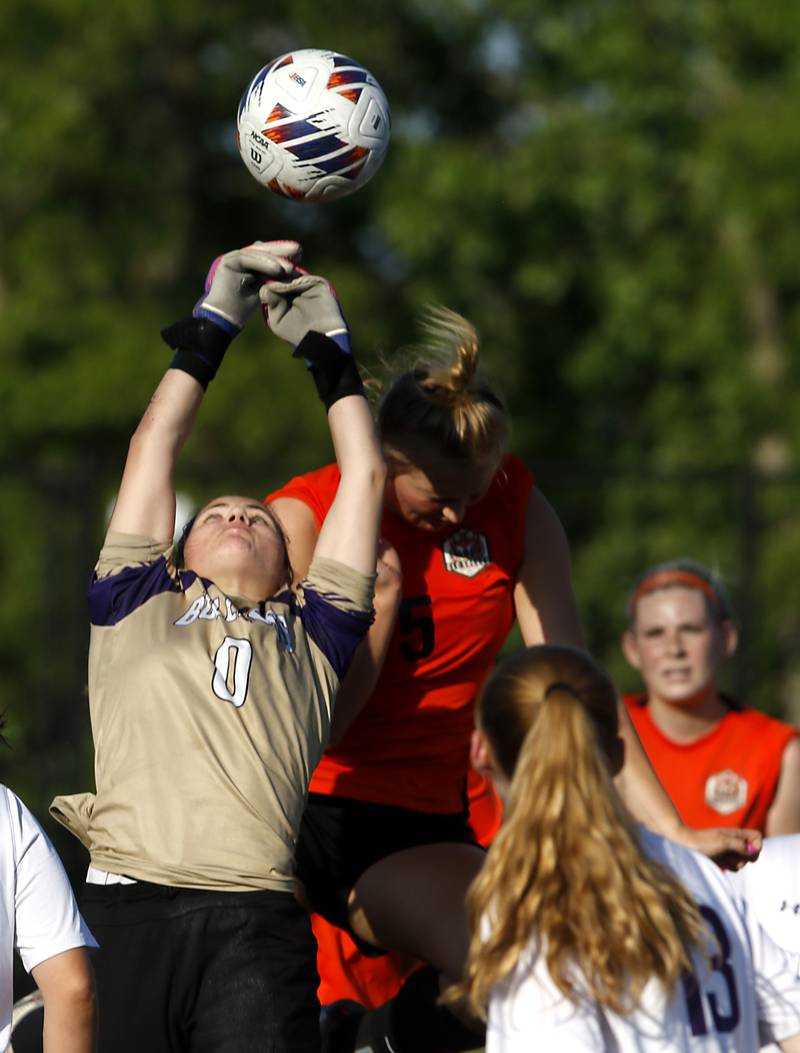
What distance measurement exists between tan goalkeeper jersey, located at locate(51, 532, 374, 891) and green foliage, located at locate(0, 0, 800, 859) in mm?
9644

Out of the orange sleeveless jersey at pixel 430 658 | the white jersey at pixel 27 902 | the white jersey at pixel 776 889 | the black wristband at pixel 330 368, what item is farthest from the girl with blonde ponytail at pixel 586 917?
the orange sleeveless jersey at pixel 430 658

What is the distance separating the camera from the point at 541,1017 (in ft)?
8.79

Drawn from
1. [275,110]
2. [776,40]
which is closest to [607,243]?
[776,40]

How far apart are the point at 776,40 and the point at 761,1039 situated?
13.1m

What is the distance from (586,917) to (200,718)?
978 millimetres

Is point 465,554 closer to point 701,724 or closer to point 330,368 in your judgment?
point 330,368

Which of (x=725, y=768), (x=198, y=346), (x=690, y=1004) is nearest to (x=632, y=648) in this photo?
(x=725, y=768)

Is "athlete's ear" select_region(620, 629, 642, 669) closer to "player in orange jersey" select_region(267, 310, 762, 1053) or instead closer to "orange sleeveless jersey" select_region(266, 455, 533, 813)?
"player in orange jersey" select_region(267, 310, 762, 1053)

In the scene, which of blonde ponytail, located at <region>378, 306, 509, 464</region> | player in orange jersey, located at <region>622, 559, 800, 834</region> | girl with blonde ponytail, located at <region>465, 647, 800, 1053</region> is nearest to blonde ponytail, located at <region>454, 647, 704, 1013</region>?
girl with blonde ponytail, located at <region>465, 647, 800, 1053</region>

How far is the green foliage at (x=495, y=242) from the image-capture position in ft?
46.6

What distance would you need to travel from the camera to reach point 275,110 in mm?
4047

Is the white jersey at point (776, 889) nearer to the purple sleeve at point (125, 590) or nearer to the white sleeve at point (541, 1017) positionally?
the white sleeve at point (541, 1017)

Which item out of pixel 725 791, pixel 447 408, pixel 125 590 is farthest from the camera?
pixel 725 791

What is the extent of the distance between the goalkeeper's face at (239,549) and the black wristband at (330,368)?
30cm
